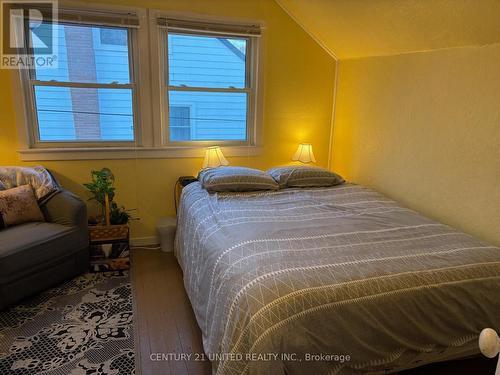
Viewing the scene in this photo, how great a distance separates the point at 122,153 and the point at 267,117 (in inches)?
54.1

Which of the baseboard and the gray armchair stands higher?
the gray armchair

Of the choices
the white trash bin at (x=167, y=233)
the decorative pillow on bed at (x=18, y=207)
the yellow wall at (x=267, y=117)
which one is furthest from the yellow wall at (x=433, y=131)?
the decorative pillow on bed at (x=18, y=207)

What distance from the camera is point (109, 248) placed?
8.79ft

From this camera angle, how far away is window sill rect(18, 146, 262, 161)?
109 inches

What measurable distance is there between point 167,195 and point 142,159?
0.40 m

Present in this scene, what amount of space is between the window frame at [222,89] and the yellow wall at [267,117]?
4.3 inches

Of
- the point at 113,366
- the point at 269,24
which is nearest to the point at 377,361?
the point at 113,366

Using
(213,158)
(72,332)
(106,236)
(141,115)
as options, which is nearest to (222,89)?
(213,158)

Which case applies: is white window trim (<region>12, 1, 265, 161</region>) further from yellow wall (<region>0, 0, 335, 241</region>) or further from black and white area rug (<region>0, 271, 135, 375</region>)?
black and white area rug (<region>0, 271, 135, 375</region>)

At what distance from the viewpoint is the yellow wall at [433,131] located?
209 centimetres

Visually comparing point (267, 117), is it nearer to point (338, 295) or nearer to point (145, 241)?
point (145, 241)

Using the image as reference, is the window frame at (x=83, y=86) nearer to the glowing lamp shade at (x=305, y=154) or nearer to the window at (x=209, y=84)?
the window at (x=209, y=84)

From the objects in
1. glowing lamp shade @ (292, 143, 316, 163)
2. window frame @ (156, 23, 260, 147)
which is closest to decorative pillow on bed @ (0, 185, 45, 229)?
window frame @ (156, 23, 260, 147)

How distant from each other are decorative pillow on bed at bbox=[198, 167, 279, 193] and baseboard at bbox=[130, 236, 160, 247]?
2.78 ft
